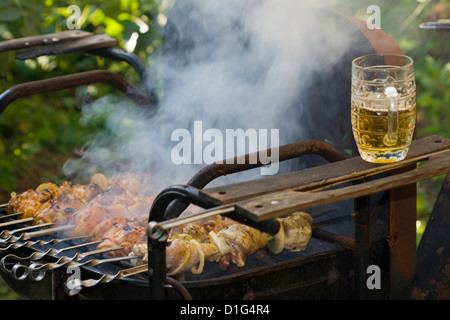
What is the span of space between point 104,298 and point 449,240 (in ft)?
4.28

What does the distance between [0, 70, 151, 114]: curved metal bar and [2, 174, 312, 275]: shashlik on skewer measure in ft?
1.37

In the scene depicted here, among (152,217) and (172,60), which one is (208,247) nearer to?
(152,217)

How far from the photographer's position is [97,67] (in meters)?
5.82

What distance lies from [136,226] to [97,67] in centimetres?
364

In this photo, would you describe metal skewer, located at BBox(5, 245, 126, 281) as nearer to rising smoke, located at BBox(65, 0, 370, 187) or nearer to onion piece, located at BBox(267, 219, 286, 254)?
onion piece, located at BBox(267, 219, 286, 254)

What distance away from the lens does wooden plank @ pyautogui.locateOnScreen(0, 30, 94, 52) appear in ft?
10.3

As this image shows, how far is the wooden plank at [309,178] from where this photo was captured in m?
1.79

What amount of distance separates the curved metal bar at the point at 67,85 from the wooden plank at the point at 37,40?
253mm

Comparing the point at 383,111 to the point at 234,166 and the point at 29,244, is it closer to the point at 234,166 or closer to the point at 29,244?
the point at 234,166

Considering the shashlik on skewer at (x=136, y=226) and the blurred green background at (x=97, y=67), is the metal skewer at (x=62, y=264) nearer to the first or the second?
the shashlik on skewer at (x=136, y=226)

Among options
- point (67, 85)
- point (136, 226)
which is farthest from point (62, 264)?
point (67, 85)

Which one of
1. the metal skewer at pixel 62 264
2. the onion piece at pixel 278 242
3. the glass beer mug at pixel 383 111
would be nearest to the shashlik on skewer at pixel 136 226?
the onion piece at pixel 278 242

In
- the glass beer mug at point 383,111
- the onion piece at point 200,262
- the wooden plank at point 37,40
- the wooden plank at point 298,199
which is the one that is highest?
the wooden plank at point 37,40

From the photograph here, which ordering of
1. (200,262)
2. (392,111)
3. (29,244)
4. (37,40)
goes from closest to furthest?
(392,111) → (200,262) → (29,244) → (37,40)
